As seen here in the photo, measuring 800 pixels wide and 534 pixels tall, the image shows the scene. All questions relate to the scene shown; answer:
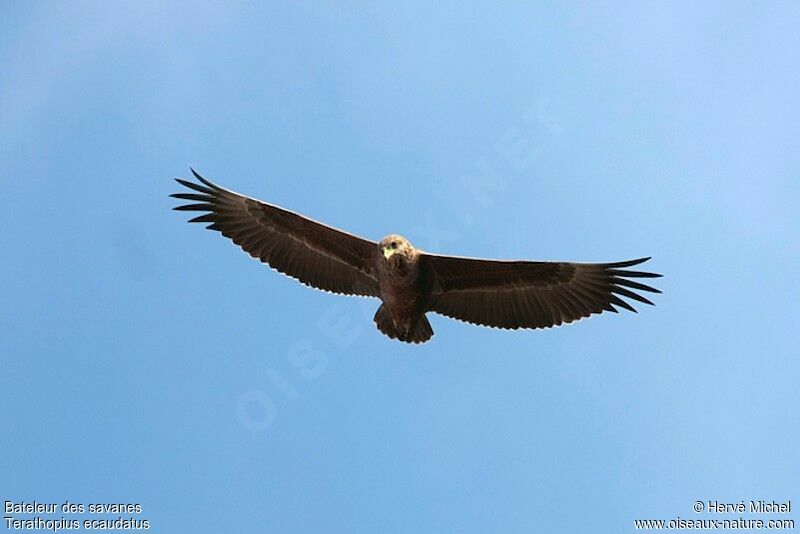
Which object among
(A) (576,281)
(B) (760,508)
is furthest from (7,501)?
(B) (760,508)

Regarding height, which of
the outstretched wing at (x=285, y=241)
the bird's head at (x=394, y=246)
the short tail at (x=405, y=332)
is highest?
the outstretched wing at (x=285, y=241)

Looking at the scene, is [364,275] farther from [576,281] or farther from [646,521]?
[646,521]

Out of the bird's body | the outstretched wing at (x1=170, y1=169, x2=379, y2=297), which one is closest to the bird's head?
the bird's body

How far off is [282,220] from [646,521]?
5941mm

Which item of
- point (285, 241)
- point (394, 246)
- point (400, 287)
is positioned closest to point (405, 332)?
point (400, 287)

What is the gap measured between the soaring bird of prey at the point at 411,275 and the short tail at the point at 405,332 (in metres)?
0.01

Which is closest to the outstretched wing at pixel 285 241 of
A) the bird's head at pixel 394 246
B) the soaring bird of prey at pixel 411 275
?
the soaring bird of prey at pixel 411 275

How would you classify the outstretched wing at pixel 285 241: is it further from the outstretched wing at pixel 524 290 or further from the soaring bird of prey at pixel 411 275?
the outstretched wing at pixel 524 290

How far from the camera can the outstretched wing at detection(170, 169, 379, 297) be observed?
12016 mm

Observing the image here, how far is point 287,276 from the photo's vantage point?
12.3m

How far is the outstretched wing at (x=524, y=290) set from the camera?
1128cm

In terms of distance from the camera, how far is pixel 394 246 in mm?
10977

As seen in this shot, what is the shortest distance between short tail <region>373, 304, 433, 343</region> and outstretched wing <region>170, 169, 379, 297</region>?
0.34 m

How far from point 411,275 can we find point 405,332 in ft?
3.09
